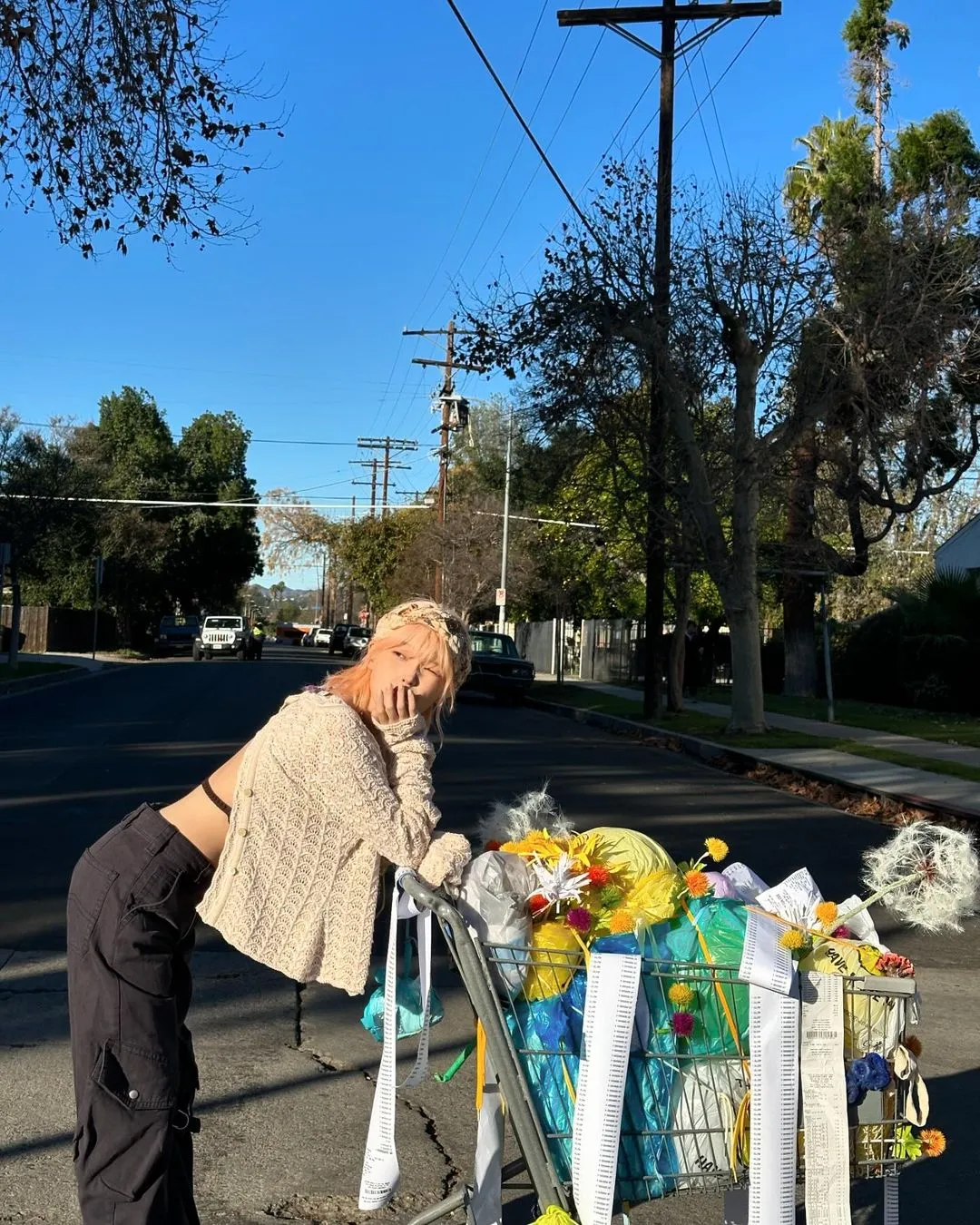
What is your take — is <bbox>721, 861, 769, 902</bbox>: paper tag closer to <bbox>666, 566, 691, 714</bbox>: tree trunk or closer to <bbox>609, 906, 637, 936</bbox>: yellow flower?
<bbox>609, 906, 637, 936</bbox>: yellow flower

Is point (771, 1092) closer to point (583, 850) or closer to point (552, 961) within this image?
point (552, 961)

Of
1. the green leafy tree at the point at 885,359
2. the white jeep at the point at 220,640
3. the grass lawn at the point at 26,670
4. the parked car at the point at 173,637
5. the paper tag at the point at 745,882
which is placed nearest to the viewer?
the paper tag at the point at 745,882

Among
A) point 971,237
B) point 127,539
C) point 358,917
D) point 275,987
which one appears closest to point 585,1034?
point 358,917

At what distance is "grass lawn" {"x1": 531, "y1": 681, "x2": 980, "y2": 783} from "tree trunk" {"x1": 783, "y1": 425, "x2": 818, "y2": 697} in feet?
9.03

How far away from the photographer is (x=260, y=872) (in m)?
2.93

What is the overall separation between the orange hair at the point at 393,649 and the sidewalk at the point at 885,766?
10460 mm

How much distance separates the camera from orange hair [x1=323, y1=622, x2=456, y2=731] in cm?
304

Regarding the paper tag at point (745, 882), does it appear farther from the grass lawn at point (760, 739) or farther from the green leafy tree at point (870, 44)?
the green leafy tree at point (870, 44)

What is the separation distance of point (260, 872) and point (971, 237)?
19.8 meters

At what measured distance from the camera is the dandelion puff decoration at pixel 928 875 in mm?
3164

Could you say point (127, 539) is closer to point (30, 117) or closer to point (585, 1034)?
point (30, 117)

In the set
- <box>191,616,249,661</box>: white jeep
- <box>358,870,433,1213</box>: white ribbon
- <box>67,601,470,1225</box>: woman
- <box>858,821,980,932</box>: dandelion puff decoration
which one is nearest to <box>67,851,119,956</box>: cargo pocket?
<box>67,601,470,1225</box>: woman

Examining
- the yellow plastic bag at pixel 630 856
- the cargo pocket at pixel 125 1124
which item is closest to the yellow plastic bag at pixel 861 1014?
the yellow plastic bag at pixel 630 856

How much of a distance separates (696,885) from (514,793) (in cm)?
966
